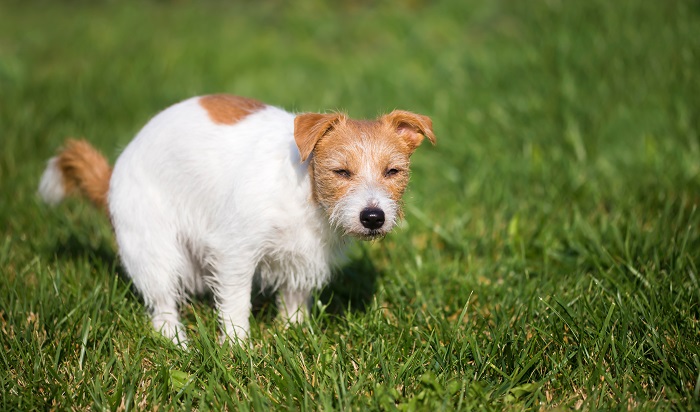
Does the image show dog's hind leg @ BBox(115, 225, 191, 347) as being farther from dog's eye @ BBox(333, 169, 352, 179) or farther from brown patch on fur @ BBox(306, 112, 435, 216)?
dog's eye @ BBox(333, 169, 352, 179)

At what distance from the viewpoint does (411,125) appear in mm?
3455

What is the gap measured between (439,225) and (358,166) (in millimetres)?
1869

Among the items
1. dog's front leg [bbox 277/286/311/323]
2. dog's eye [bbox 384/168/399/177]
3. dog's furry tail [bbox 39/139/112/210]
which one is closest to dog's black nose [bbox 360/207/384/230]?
dog's eye [bbox 384/168/399/177]

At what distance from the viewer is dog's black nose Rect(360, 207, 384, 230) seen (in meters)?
3.00

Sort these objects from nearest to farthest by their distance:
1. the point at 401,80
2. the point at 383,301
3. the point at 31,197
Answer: the point at 383,301
the point at 31,197
the point at 401,80

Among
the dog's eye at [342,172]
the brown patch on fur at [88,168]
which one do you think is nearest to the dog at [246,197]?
the dog's eye at [342,172]

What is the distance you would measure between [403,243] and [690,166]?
2.54 metres

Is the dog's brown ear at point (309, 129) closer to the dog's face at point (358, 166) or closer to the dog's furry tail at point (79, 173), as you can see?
the dog's face at point (358, 166)

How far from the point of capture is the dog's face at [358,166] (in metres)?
3.05

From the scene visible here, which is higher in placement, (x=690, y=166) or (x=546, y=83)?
(x=546, y=83)

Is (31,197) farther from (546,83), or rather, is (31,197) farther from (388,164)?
(546,83)

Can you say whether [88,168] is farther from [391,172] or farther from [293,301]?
[391,172]

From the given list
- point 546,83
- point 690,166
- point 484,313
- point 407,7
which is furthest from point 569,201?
point 407,7

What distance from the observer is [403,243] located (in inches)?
184
